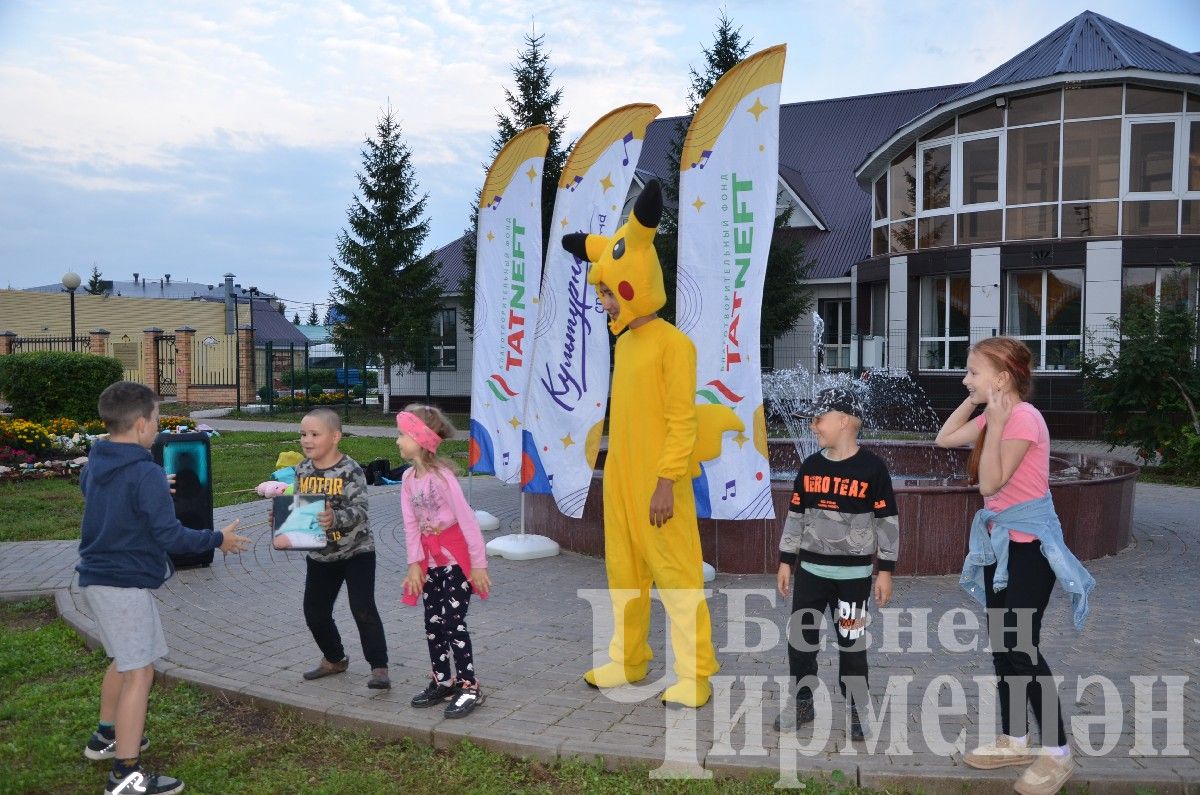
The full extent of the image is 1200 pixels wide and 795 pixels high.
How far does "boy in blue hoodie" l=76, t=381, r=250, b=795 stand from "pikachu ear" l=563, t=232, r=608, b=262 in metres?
2.52

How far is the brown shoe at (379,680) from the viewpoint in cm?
494

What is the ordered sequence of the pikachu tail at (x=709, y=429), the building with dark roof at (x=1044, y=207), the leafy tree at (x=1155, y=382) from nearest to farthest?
the pikachu tail at (x=709, y=429) → the leafy tree at (x=1155, y=382) → the building with dark roof at (x=1044, y=207)

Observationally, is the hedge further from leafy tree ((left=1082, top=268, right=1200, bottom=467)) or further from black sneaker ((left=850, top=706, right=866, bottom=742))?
black sneaker ((left=850, top=706, right=866, bottom=742))

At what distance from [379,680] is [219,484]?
9.66 meters

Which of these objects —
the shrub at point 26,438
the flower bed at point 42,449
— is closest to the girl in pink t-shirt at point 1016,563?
the flower bed at point 42,449

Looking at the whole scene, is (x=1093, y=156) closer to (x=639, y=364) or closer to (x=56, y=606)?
(x=639, y=364)

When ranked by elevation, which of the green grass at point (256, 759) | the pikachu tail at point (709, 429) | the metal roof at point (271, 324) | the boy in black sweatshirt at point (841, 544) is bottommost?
the green grass at point (256, 759)

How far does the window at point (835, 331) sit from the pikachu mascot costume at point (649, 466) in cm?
2425

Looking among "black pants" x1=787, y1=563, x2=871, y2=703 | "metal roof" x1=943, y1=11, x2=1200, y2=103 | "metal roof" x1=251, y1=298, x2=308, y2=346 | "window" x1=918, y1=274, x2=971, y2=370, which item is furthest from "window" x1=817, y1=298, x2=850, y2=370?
"metal roof" x1=251, y1=298, x2=308, y2=346

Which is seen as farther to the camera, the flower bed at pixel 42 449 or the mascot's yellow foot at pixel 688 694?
the flower bed at pixel 42 449

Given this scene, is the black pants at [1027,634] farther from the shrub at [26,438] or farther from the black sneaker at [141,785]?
the shrub at [26,438]

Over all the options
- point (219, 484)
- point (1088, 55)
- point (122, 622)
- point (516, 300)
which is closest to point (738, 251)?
point (516, 300)

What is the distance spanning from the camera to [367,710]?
4668mm

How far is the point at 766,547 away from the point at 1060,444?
15.1m
